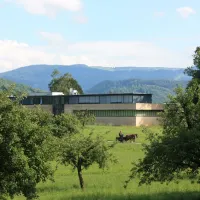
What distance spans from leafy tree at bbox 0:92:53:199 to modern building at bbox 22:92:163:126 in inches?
3315

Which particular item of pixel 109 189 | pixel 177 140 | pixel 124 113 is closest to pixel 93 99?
pixel 124 113

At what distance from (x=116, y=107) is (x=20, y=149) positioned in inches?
3578

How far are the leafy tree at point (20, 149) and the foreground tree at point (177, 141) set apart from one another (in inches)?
202

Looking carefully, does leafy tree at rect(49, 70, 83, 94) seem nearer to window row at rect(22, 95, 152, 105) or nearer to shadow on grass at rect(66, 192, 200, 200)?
window row at rect(22, 95, 152, 105)

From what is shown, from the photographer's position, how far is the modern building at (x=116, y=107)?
105m

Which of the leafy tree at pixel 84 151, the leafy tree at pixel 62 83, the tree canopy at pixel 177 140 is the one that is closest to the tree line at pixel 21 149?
the tree canopy at pixel 177 140

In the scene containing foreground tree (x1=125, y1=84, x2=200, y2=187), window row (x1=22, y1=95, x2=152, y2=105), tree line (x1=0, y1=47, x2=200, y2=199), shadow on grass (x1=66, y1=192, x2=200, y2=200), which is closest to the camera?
tree line (x1=0, y1=47, x2=200, y2=199)

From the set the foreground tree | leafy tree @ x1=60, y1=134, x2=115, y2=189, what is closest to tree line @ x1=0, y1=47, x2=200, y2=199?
the foreground tree

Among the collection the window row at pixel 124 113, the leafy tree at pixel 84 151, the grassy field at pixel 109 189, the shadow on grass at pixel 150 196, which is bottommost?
the grassy field at pixel 109 189

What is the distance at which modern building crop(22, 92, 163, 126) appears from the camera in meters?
105

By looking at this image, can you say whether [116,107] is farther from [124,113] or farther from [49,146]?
[49,146]

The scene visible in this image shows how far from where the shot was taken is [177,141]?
19.5 m

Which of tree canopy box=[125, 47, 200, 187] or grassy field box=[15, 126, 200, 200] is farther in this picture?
grassy field box=[15, 126, 200, 200]

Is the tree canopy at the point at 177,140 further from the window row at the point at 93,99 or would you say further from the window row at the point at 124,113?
the window row at the point at 93,99
